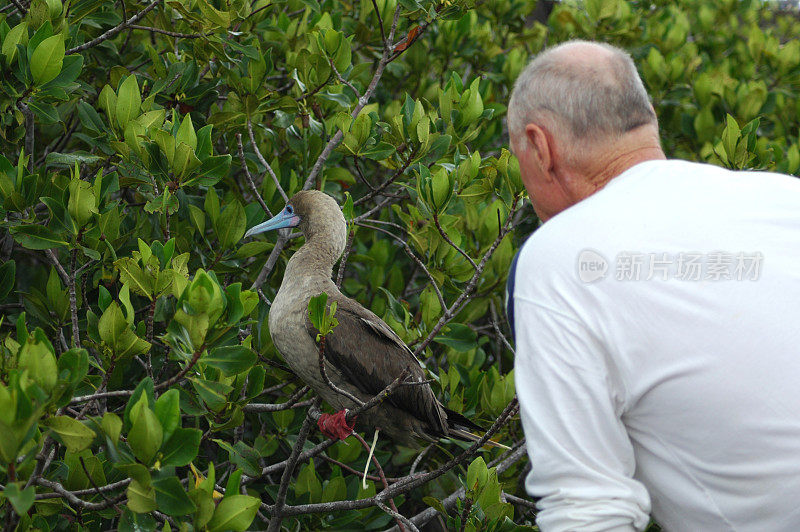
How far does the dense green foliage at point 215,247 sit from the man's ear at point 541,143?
3.05 ft

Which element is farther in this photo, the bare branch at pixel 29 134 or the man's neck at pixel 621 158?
the bare branch at pixel 29 134

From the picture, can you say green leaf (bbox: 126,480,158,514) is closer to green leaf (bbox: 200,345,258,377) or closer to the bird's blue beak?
green leaf (bbox: 200,345,258,377)

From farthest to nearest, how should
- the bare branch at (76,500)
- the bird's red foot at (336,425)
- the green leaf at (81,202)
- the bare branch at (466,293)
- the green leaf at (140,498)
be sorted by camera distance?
the bare branch at (466,293) < the bird's red foot at (336,425) < the green leaf at (81,202) < the bare branch at (76,500) < the green leaf at (140,498)

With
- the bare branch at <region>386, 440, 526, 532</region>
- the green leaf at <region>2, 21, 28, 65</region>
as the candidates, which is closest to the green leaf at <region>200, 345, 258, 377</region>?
the bare branch at <region>386, 440, 526, 532</region>

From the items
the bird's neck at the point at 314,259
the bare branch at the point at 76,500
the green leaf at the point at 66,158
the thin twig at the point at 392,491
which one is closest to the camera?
the bare branch at the point at 76,500

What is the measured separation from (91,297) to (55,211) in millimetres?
725

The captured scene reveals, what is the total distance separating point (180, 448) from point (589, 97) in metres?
1.27

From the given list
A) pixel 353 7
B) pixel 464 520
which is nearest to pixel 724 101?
pixel 353 7

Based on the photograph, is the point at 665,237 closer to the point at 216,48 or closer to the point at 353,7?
the point at 216,48

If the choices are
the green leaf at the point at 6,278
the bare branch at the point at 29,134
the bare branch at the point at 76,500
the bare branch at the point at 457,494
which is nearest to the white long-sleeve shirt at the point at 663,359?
the bare branch at the point at 76,500

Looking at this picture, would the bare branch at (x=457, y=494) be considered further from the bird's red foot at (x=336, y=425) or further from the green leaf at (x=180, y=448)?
the green leaf at (x=180, y=448)

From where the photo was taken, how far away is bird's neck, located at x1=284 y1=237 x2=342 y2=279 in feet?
10.6

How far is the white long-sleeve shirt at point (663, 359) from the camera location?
153cm

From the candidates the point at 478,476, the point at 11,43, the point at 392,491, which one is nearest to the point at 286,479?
the point at 392,491
